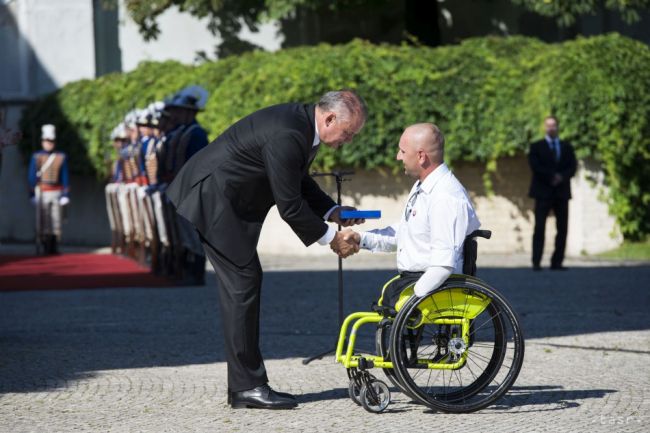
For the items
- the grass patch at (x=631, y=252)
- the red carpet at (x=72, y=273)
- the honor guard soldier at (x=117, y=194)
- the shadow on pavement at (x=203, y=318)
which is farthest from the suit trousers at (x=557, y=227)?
the honor guard soldier at (x=117, y=194)

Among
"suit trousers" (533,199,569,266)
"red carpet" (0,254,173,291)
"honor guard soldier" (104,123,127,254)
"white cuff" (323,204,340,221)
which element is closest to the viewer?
"white cuff" (323,204,340,221)

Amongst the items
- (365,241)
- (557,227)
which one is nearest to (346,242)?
(365,241)

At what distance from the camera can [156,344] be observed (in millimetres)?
9297

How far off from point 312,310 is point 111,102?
13040 millimetres

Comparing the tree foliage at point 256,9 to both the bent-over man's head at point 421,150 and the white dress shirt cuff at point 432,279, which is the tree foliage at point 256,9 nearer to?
the bent-over man's head at point 421,150

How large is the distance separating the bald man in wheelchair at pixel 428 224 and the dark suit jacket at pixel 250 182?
0.34 meters

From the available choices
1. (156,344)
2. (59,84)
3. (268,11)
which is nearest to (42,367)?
(156,344)

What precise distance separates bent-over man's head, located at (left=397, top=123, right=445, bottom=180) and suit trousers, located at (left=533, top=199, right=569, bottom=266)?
945cm

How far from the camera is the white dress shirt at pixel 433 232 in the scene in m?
6.34

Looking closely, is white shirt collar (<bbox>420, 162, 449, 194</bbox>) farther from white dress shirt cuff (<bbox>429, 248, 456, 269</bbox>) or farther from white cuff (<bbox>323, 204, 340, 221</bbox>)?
white cuff (<bbox>323, 204, 340, 221</bbox>)

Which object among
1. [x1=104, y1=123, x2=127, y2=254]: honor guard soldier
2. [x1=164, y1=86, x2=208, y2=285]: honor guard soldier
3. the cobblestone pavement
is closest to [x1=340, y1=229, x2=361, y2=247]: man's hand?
the cobblestone pavement

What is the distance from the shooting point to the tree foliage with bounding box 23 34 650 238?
18.1 meters

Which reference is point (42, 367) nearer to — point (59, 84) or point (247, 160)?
point (247, 160)

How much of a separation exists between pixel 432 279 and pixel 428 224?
0.32m
